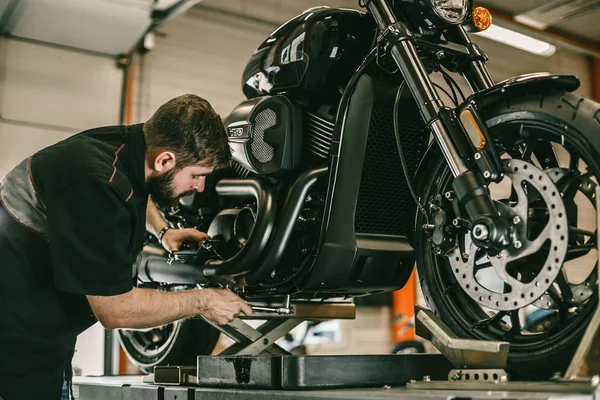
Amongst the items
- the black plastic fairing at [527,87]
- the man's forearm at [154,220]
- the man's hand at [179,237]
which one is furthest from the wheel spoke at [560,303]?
the man's forearm at [154,220]

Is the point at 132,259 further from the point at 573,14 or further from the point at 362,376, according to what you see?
the point at 573,14

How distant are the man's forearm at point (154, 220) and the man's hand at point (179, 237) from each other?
10 cm

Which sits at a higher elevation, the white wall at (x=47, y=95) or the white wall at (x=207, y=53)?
the white wall at (x=207, y=53)

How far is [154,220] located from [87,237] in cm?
96

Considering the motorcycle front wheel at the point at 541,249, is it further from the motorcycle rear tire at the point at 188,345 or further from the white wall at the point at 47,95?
the white wall at the point at 47,95

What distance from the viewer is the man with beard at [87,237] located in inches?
69.9

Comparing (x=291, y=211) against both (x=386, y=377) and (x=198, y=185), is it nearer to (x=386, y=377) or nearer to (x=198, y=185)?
(x=198, y=185)

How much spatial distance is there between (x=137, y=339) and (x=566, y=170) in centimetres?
233

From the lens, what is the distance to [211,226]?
250 centimetres

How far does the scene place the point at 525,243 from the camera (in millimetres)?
1728

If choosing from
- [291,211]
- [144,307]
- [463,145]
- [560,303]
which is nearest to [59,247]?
[144,307]

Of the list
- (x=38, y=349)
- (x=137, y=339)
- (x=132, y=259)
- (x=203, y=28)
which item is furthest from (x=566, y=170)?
(x=203, y=28)

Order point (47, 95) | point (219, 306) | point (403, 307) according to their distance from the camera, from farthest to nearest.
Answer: point (403, 307)
point (47, 95)
point (219, 306)

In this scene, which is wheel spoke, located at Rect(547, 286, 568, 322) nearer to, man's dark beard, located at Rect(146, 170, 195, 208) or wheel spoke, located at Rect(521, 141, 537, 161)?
wheel spoke, located at Rect(521, 141, 537, 161)
